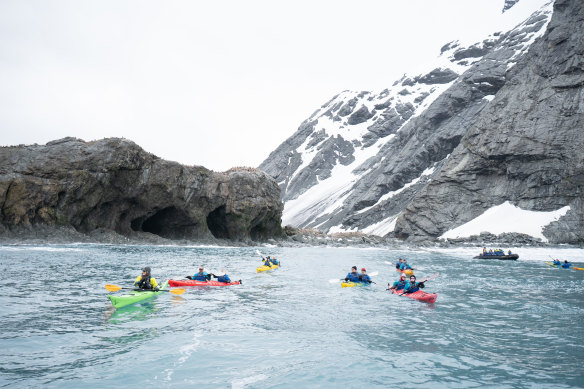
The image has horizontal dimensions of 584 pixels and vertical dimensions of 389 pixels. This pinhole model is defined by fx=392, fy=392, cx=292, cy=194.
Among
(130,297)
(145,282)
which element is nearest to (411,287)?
(145,282)

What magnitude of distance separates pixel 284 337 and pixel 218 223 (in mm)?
49430

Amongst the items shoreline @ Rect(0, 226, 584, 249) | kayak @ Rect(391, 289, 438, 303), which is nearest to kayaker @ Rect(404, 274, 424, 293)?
kayak @ Rect(391, 289, 438, 303)

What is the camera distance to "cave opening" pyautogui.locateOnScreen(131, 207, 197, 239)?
5466 centimetres

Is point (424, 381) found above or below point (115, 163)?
below

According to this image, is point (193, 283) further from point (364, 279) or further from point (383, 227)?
point (383, 227)

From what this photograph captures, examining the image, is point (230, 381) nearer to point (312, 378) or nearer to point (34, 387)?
point (312, 378)

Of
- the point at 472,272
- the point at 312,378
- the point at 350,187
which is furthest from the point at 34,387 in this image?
the point at 350,187

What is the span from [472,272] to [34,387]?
31.0 m

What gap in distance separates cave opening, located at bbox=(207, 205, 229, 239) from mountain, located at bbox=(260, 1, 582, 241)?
40738mm

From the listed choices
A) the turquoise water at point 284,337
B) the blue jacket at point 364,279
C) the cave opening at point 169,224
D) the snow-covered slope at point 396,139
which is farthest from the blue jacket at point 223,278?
the snow-covered slope at point 396,139

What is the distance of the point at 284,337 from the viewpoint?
12.1 meters

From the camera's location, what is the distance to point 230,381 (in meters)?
8.59

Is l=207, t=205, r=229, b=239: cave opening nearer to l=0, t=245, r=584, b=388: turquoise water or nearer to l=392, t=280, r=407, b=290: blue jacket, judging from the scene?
l=0, t=245, r=584, b=388: turquoise water

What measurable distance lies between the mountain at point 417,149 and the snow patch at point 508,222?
1556 mm
